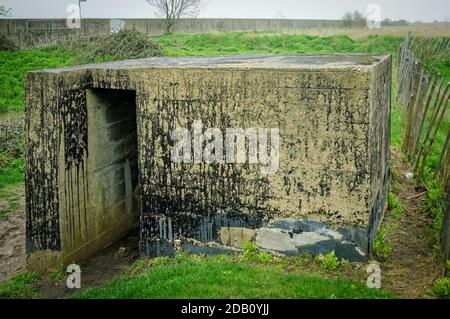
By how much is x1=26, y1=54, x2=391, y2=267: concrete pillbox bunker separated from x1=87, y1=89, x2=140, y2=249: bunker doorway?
0.04 meters

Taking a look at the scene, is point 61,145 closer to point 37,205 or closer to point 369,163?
point 37,205

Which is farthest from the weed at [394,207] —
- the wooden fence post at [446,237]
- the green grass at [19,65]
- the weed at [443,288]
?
the green grass at [19,65]

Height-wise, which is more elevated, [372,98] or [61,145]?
[372,98]

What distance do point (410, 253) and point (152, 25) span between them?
138ft

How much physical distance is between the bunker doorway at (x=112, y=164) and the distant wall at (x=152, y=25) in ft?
55.0

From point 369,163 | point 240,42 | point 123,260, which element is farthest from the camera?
point 240,42

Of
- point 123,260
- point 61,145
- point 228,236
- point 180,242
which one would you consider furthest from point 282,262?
point 61,145

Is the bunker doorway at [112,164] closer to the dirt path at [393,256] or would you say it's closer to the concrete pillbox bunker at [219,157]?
the concrete pillbox bunker at [219,157]

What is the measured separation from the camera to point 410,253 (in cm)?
630

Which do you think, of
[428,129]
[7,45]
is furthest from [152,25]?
[428,129]

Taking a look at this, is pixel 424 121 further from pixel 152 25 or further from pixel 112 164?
pixel 152 25

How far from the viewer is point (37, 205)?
6.70 meters

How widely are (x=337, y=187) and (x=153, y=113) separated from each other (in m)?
2.48

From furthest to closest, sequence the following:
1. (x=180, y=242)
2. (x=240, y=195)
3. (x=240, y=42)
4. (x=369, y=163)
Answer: (x=240, y=42)
(x=180, y=242)
(x=240, y=195)
(x=369, y=163)
